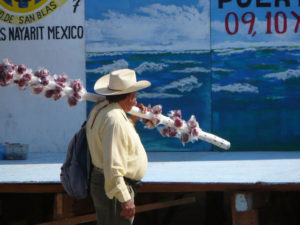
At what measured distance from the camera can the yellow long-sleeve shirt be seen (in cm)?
385

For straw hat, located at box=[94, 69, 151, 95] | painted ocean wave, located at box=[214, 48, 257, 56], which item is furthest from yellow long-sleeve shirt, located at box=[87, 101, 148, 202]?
painted ocean wave, located at box=[214, 48, 257, 56]

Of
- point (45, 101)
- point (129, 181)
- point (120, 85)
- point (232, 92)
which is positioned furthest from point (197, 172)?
point (45, 101)

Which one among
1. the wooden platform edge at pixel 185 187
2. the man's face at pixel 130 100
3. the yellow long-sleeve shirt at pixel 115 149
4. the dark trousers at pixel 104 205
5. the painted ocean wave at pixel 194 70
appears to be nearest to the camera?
the yellow long-sleeve shirt at pixel 115 149

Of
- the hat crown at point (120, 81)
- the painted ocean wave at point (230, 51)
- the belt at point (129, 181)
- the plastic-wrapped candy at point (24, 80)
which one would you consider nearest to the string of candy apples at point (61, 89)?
the plastic-wrapped candy at point (24, 80)

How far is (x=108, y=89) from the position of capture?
4234 mm

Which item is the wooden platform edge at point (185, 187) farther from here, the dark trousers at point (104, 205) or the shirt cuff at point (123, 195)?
the shirt cuff at point (123, 195)

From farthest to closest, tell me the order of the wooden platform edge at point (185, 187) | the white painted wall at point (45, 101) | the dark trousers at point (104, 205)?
1. the white painted wall at point (45, 101)
2. the wooden platform edge at point (185, 187)
3. the dark trousers at point (104, 205)

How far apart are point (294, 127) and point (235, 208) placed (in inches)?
108

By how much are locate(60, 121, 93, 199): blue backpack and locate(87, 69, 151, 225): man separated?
6.4 inches

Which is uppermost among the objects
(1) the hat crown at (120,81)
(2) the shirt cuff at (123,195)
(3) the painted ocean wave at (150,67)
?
(3) the painted ocean wave at (150,67)

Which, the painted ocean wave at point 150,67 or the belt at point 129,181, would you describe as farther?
the painted ocean wave at point 150,67

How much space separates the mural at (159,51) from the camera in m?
7.62

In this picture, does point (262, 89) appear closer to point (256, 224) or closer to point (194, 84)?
point (194, 84)

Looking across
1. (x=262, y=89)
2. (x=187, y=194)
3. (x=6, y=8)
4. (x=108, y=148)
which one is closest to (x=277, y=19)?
(x=262, y=89)
